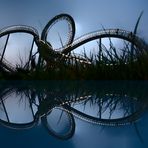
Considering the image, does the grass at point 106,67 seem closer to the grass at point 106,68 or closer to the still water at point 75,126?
the grass at point 106,68

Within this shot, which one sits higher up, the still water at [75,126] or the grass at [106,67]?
the grass at [106,67]

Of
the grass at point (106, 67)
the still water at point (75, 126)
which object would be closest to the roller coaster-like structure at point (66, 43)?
the grass at point (106, 67)

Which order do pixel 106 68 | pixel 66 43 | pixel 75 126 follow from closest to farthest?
pixel 75 126
pixel 106 68
pixel 66 43

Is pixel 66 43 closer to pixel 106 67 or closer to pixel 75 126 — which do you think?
pixel 106 67

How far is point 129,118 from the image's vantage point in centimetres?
127

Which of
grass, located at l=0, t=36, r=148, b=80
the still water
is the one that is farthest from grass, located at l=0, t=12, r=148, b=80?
the still water

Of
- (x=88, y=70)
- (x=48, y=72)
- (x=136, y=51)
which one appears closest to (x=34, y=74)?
(x=48, y=72)

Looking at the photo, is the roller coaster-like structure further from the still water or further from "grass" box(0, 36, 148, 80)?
the still water

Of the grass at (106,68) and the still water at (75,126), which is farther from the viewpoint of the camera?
the grass at (106,68)

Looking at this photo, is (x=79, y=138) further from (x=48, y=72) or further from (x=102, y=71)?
(x=48, y=72)

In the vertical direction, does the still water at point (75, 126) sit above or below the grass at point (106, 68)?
below

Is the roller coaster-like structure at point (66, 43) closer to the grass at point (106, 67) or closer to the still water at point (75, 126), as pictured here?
the grass at point (106, 67)

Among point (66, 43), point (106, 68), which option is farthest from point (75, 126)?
point (66, 43)

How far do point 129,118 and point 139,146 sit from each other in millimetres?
472
